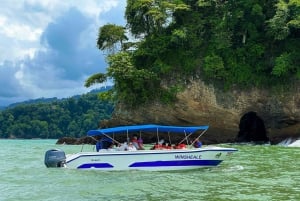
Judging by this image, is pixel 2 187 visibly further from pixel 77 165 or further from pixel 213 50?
pixel 213 50

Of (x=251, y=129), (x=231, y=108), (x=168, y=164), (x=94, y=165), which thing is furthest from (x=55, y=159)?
(x=251, y=129)

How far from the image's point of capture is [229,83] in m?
34.7

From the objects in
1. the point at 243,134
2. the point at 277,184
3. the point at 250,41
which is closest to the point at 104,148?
the point at 277,184

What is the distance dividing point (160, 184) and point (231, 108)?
2167cm

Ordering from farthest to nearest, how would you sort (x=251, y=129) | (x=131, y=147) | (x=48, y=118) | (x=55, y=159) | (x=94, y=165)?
(x=48, y=118), (x=251, y=129), (x=55, y=159), (x=131, y=147), (x=94, y=165)

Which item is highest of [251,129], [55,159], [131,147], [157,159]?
[251,129]

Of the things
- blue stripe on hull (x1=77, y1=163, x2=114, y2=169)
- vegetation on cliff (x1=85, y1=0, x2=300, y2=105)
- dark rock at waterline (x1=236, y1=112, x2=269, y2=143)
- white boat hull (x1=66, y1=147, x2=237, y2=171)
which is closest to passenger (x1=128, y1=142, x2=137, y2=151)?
white boat hull (x1=66, y1=147, x2=237, y2=171)

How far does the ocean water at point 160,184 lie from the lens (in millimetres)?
11562

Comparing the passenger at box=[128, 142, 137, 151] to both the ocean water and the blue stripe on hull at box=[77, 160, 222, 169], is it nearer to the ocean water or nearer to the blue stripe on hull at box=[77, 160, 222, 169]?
the blue stripe on hull at box=[77, 160, 222, 169]

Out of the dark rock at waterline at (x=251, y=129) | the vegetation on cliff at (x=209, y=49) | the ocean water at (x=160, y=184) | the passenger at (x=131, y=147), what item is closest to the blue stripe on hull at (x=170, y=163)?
the ocean water at (x=160, y=184)

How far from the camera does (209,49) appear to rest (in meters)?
35.0

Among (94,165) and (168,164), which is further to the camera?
(94,165)

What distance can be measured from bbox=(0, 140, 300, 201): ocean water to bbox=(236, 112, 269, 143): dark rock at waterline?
20986 millimetres

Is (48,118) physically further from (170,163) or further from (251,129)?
(170,163)
